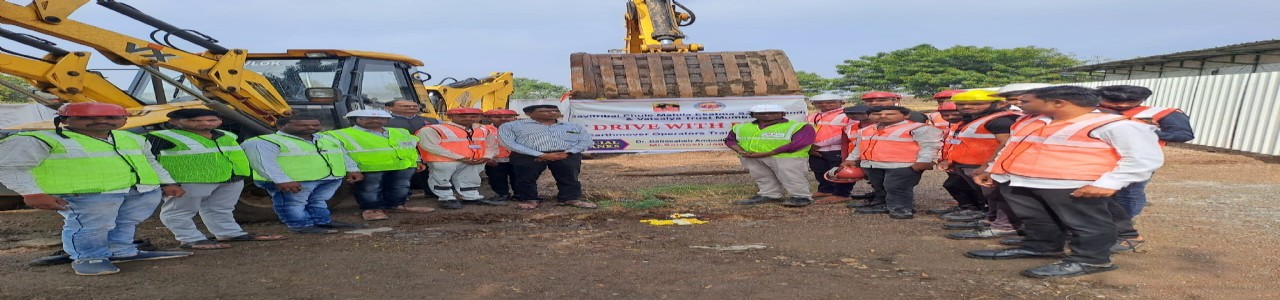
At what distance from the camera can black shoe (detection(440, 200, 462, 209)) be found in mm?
8281

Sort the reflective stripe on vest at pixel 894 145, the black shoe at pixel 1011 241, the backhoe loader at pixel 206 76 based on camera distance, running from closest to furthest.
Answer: the black shoe at pixel 1011 241 → the backhoe loader at pixel 206 76 → the reflective stripe on vest at pixel 894 145

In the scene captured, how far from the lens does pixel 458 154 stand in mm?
8242

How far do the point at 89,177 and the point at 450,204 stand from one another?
372 centimetres

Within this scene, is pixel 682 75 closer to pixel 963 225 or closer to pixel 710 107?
pixel 710 107

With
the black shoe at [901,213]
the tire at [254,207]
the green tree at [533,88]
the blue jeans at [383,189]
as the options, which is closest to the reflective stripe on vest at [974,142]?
the black shoe at [901,213]

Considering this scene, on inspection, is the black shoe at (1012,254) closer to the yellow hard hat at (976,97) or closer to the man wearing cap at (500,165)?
→ the yellow hard hat at (976,97)

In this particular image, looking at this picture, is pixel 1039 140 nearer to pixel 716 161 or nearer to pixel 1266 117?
pixel 716 161

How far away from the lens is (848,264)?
16.9ft

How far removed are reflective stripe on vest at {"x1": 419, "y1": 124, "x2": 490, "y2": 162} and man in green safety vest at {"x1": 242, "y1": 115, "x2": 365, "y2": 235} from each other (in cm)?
130

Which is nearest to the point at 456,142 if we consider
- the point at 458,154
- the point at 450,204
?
the point at 458,154

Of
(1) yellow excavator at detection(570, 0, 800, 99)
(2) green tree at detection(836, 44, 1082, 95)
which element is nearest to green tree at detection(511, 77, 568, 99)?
(2) green tree at detection(836, 44, 1082, 95)

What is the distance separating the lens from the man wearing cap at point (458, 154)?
27.0 feet

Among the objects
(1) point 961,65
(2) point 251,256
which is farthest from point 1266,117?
(1) point 961,65

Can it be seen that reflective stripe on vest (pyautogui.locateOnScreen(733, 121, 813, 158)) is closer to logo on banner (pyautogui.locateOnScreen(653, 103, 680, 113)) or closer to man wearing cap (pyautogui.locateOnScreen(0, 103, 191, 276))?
logo on banner (pyautogui.locateOnScreen(653, 103, 680, 113))
